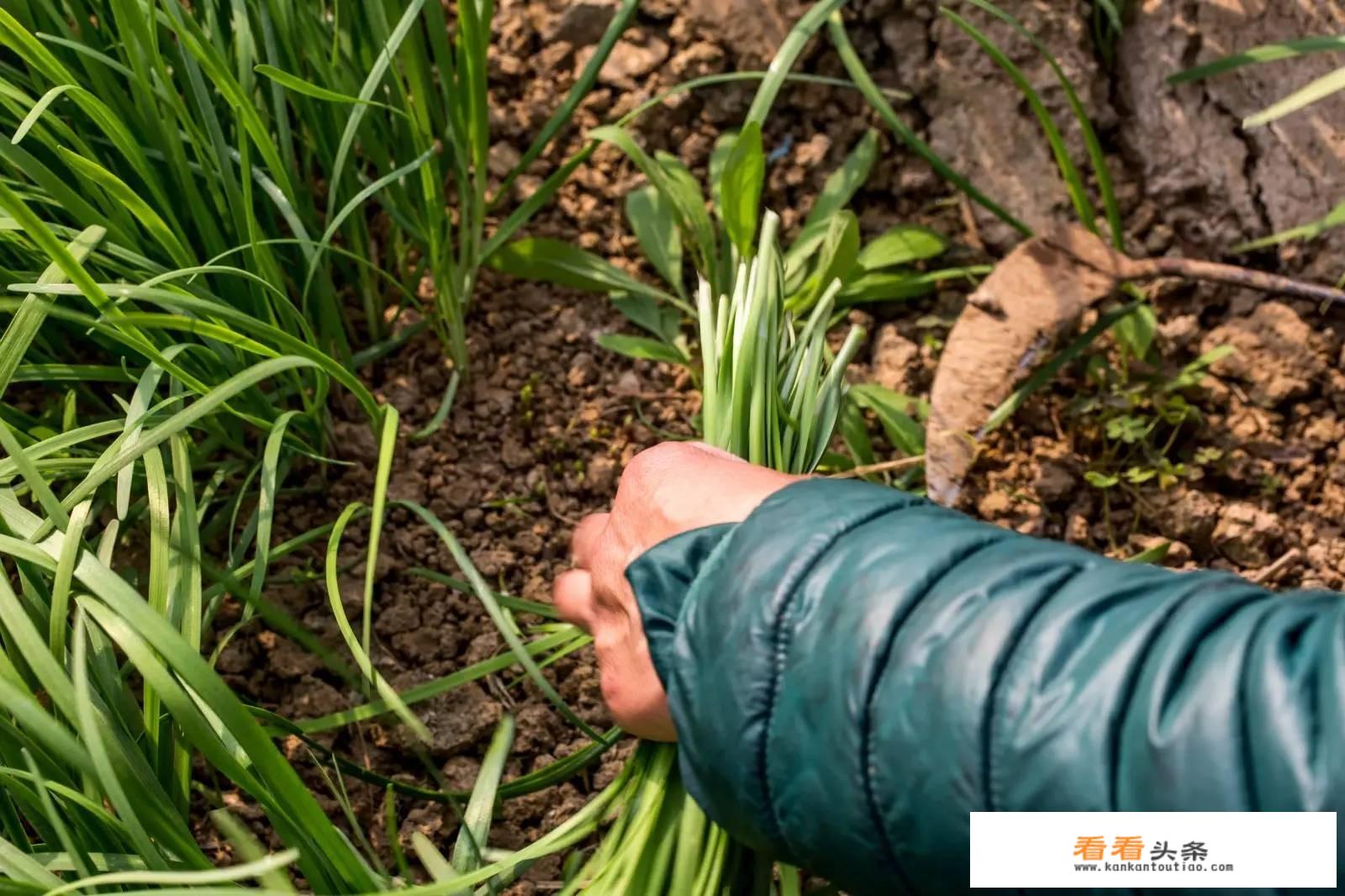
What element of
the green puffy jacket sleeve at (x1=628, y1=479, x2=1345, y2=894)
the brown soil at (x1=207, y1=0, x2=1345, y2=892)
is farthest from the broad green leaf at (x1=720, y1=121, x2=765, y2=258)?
the green puffy jacket sleeve at (x1=628, y1=479, x2=1345, y2=894)

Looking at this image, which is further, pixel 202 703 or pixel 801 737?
pixel 202 703

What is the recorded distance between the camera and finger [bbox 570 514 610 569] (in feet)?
3.81

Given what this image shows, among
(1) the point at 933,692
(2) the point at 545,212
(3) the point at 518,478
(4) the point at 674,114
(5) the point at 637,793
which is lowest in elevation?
(5) the point at 637,793

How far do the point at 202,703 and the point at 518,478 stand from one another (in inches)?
21.9

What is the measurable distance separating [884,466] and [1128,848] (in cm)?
70

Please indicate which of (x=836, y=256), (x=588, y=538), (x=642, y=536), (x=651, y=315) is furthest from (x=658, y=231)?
(x=642, y=536)

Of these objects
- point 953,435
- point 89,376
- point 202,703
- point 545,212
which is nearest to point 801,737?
point 202,703

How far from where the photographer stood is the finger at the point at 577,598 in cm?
111

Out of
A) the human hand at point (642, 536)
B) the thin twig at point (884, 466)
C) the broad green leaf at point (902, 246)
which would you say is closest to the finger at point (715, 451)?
the human hand at point (642, 536)

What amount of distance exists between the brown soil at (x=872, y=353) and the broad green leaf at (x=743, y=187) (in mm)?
190

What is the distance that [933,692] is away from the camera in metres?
0.76

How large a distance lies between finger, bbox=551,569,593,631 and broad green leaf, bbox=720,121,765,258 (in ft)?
1.52

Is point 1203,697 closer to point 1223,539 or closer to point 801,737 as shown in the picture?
point 801,737

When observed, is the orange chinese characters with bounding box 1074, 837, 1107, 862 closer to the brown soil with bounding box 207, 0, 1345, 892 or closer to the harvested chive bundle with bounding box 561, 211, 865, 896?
the harvested chive bundle with bounding box 561, 211, 865, 896
